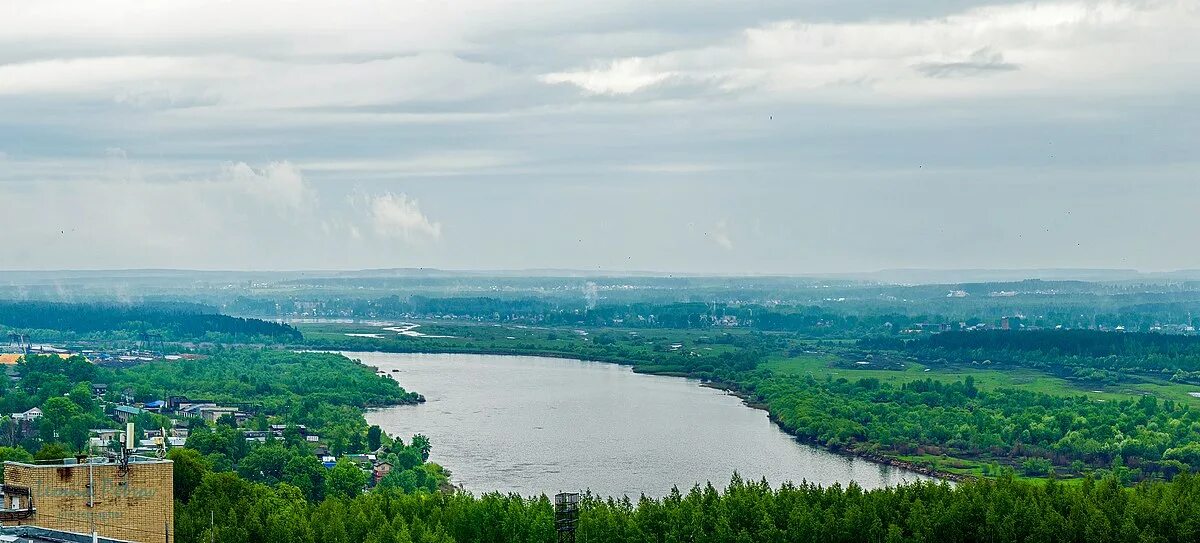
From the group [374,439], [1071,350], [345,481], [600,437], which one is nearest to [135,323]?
[1071,350]

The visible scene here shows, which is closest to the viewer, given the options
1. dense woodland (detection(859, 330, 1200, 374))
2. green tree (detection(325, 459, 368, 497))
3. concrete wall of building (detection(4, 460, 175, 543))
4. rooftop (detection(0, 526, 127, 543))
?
rooftop (detection(0, 526, 127, 543))

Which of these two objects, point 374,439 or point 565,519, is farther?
point 374,439

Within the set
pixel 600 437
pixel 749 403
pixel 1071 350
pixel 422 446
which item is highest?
pixel 1071 350

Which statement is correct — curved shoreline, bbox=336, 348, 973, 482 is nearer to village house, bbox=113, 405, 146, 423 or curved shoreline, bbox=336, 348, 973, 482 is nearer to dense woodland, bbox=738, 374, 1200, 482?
dense woodland, bbox=738, 374, 1200, 482

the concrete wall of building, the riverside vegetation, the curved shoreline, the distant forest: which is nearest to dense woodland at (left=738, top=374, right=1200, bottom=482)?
the riverside vegetation

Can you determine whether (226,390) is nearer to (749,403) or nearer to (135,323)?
(749,403)

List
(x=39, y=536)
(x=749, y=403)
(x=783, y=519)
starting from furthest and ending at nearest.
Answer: (x=749, y=403) < (x=783, y=519) < (x=39, y=536)

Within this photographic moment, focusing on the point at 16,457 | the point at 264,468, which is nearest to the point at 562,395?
the point at 264,468

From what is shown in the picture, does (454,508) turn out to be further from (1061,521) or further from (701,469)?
(701,469)
